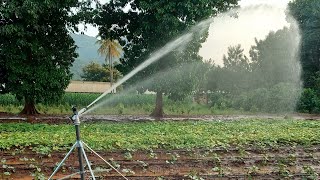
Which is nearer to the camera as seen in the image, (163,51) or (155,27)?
(155,27)

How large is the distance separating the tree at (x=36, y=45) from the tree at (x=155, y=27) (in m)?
2.67

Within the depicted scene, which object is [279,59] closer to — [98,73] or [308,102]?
[308,102]

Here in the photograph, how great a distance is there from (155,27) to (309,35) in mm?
26396

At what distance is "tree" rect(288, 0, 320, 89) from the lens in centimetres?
4378

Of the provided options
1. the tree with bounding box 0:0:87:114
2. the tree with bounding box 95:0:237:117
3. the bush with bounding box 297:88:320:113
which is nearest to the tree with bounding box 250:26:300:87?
the bush with bounding box 297:88:320:113

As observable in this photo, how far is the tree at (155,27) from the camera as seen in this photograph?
22797mm

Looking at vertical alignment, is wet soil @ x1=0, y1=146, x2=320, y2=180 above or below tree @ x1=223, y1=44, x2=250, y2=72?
below

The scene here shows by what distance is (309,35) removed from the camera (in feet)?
145

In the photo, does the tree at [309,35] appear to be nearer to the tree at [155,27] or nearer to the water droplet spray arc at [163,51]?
the tree at [155,27]

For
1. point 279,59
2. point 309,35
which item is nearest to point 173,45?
point 279,59

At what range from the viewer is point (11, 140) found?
39.2ft

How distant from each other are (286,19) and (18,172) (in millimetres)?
45563

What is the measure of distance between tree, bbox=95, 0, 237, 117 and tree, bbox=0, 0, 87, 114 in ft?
8.77

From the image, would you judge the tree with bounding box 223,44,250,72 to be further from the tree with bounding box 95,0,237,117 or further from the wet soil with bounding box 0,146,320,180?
the wet soil with bounding box 0,146,320,180
